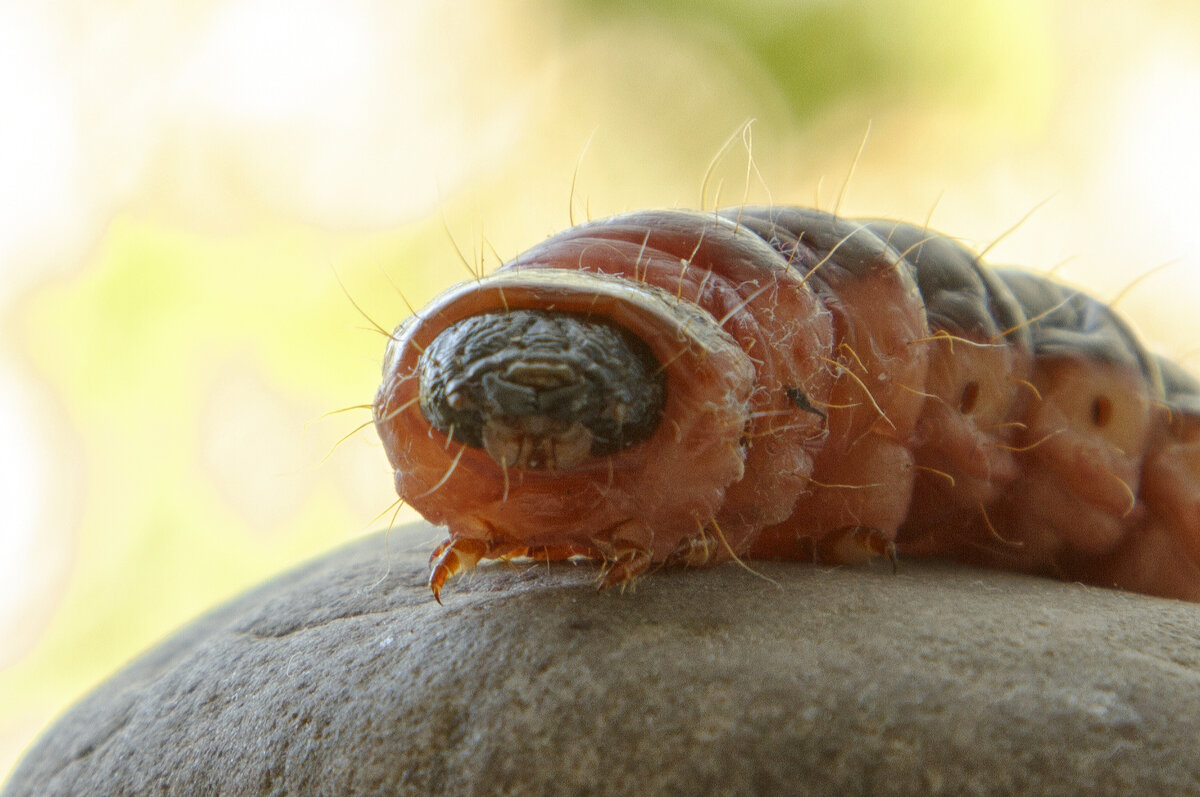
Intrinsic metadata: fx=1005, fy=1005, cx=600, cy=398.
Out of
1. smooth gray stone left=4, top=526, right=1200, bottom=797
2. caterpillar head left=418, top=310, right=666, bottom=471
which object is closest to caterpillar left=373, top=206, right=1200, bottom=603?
caterpillar head left=418, top=310, right=666, bottom=471

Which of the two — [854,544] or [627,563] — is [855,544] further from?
[627,563]

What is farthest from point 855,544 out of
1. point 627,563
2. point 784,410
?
point 627,563

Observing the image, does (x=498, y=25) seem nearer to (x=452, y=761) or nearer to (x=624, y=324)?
(x=624, y=324)

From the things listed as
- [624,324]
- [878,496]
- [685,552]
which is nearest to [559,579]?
[685,552]

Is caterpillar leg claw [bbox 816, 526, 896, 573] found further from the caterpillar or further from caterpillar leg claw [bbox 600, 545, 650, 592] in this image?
caterpillar leg claw [bbox 600, 545, 650, 592]

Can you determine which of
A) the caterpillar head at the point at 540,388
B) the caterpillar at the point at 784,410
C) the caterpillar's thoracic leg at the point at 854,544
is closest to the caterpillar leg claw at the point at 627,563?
the caterpillar at the point at 784,410
